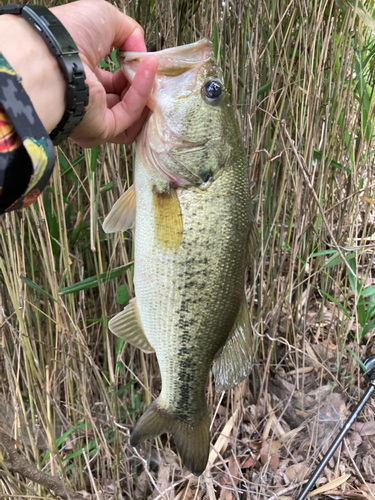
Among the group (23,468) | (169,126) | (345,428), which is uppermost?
(169,126)

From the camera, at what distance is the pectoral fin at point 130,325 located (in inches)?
39.8

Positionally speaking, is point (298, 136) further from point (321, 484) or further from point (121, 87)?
point (321, 484)

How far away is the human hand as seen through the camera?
0.83m

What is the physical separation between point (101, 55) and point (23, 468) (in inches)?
43.6

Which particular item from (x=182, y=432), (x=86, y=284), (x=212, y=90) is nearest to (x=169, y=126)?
(x=212, y=90)

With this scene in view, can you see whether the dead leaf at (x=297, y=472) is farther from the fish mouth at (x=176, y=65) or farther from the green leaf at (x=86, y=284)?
the fish mouth at (x=176, y=65)

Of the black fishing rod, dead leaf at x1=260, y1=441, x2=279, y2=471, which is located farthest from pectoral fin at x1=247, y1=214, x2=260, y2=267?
dead leaf at x1=260, y1=441, x2=279, y2=471

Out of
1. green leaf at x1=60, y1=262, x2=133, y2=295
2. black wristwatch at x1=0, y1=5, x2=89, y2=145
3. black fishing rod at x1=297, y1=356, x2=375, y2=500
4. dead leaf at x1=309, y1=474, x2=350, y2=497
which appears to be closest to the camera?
black wristwatch at x1=0, y1=5, x2=89, y2=145

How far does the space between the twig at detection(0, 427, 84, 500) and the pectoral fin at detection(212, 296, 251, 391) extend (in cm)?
56

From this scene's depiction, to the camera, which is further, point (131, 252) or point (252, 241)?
point (131, 252)

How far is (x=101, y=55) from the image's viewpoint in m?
0.92

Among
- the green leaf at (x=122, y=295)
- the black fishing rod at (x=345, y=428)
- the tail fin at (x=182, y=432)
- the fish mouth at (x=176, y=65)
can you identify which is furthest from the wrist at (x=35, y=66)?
the black fishing rod at (x=345, y=428)

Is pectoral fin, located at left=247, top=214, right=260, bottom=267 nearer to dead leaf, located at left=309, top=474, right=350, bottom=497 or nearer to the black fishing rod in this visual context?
the black fishing rod

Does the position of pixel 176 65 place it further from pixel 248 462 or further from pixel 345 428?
pixel 248 462
